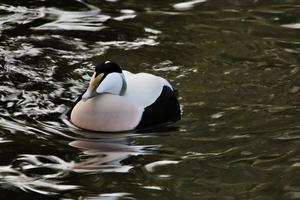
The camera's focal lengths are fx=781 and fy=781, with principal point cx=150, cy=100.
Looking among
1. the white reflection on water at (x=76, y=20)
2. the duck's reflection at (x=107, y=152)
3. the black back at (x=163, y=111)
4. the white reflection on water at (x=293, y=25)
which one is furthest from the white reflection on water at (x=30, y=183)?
the white reflection on water at (x=293, y=25)

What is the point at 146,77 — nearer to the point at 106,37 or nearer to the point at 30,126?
the point at 30,126

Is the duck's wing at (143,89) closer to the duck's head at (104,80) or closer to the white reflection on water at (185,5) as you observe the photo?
the duck's head at (104,80)

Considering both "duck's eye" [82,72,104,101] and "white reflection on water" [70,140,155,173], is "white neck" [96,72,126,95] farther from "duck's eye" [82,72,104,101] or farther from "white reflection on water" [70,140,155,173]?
"white reflection on water" [70,140,155,173]

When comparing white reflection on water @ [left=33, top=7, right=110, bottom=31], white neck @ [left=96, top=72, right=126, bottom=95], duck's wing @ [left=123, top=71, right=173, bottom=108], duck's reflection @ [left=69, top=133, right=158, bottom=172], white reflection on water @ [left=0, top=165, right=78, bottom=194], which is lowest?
duck's reflection @ [left=69, top=133, right=158, bottom=172]

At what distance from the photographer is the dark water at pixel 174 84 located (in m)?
4.76

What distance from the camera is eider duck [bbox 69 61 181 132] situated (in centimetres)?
570

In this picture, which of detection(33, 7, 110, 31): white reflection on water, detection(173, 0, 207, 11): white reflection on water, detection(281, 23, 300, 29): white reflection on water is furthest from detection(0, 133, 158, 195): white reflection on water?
detection(173, 0, 207, 11): white reflection on water

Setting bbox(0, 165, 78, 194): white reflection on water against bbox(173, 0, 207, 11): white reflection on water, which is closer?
bbox(0, 165, 78, 194): white reflection on water

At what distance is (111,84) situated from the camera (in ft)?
18.7

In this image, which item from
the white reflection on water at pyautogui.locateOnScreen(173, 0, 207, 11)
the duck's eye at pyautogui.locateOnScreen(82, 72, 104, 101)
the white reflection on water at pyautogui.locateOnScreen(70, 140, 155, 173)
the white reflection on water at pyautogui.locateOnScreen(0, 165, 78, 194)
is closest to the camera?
the white reflection on water at pyautogui.locateOnScreen(0, 165, 78, 194)

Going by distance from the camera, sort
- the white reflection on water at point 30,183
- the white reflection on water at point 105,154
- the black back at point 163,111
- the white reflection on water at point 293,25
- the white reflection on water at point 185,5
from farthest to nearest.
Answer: the white reflection on water at point 185,5 < the white reflection on water at point 293,25 < the black back at point 163,111 < the white reflection on water at point 105,154 < the white reflection on water at point 30,183

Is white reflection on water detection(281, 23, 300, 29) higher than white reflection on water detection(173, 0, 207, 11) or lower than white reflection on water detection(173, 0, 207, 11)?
lower

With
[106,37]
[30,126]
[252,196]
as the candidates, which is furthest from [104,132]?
[106,37]

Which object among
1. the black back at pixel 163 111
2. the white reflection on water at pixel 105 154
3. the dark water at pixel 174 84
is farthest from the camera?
the black back at pixel 163 111
